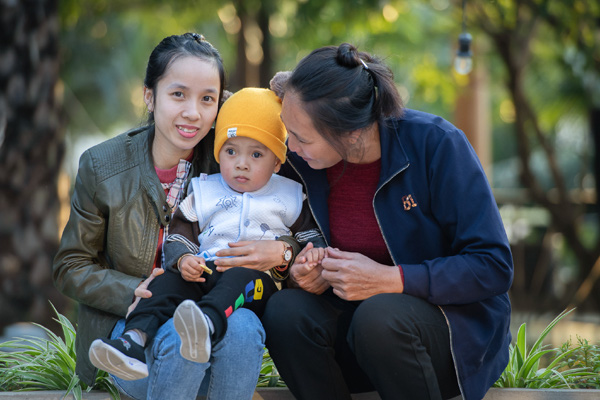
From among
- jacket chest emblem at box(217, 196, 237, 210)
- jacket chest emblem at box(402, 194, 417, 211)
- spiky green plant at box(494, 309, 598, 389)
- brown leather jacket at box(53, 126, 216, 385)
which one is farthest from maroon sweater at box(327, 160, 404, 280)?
spiky green plant at box(494, 309, 598, 389)

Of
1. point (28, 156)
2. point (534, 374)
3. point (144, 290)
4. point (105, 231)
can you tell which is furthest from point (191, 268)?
point (28, 156)

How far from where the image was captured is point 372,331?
88.4 inches

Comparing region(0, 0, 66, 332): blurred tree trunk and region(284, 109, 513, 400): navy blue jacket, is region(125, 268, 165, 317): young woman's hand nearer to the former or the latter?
region(284, 109, 513, 400): navy blue jacket

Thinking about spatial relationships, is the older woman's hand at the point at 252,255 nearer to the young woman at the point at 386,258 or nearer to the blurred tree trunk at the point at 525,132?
the young woman at the point at 386,258

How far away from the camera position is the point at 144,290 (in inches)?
97.0

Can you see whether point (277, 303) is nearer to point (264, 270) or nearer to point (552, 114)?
point (264, 270)

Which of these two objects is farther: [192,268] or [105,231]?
[105,231]

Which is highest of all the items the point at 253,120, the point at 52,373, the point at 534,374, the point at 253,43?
the point at 253,43

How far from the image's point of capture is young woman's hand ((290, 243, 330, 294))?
98.8 inches

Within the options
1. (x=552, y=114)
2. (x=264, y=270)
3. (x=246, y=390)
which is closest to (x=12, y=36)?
(x=264, y=270)

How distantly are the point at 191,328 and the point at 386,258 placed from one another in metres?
0.85

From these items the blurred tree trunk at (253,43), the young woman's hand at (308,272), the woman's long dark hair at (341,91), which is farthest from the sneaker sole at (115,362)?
the blurred tree trunk at (253,43)

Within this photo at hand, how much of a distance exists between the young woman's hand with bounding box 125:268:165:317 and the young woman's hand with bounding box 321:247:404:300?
0.61 meters

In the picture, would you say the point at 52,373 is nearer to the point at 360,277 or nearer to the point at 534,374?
the point at 360,277
